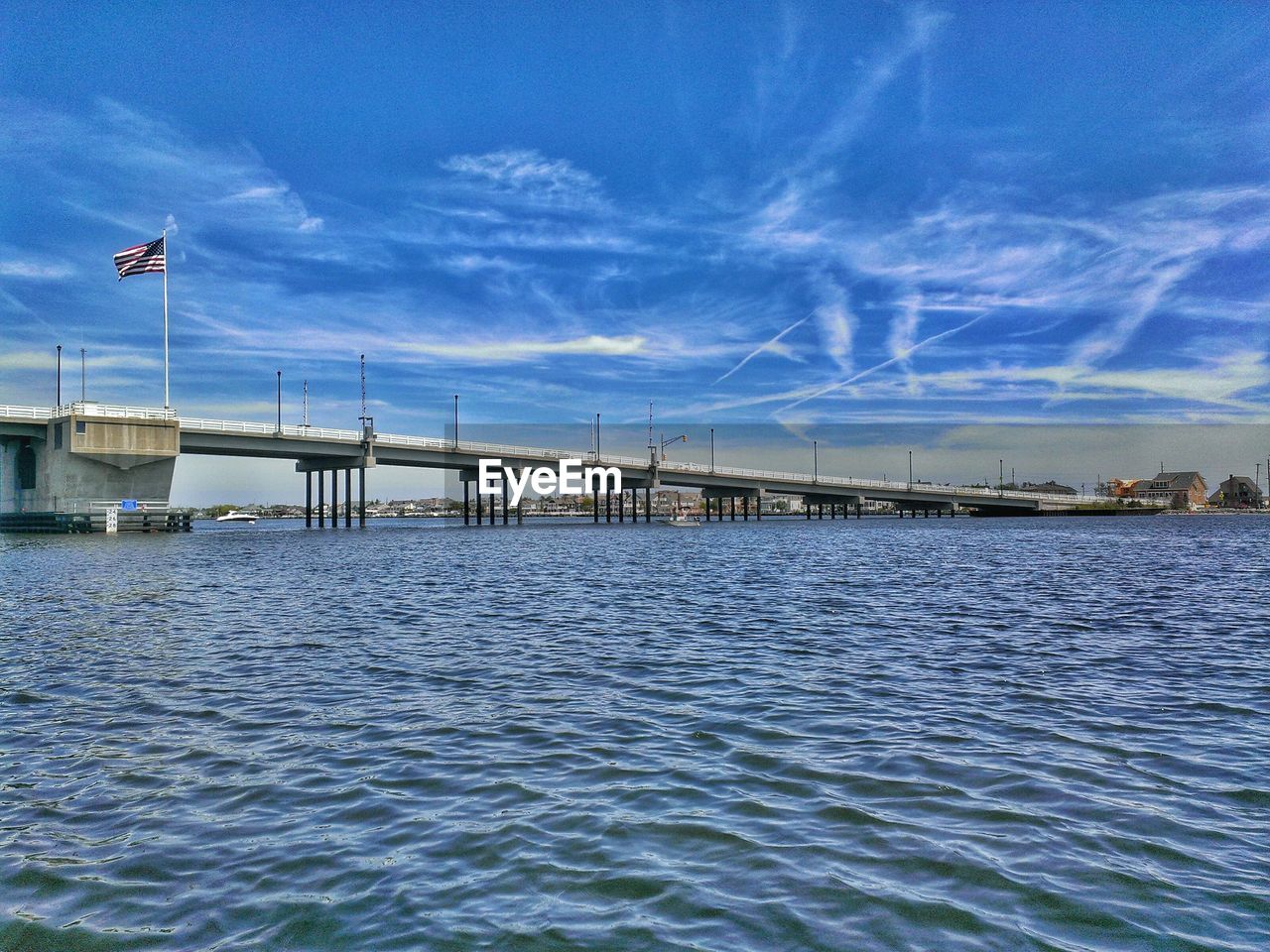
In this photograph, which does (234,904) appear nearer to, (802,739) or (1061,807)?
(802,739)

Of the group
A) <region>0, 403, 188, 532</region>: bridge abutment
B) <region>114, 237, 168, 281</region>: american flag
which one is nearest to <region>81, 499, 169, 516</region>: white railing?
<region>0, 403, 188, 532</region>: bridge abutment

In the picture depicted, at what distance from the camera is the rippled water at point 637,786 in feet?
18.6

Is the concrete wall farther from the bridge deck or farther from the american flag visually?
the american flag

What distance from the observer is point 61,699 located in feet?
40.5

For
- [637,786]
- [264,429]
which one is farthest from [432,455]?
[637,786]

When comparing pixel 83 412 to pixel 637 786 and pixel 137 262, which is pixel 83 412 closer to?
pixel 137 262

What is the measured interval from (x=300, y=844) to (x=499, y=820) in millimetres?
1692

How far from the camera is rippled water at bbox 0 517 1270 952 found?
18.6 feet

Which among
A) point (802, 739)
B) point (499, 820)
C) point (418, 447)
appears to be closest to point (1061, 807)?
point (802, 739)

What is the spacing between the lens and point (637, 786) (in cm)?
828

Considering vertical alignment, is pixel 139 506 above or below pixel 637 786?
above

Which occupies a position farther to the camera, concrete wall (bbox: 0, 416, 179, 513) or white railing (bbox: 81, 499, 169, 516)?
white railing (bbox: 81, 499, 169, 516)

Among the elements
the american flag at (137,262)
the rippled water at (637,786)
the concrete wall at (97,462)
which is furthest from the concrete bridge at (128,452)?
the rippled water at (637,786)

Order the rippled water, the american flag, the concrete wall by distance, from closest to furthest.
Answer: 1. the rippled water
2. the american flag
3. the concrete wall
